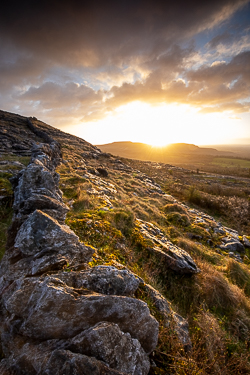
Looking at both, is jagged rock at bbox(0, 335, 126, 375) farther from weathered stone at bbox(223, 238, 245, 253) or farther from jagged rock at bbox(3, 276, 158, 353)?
weathered stone at bbox(223, 238, 245, 253)

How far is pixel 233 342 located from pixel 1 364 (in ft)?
18.0

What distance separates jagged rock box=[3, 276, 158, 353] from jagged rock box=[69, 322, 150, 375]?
0.24 meters

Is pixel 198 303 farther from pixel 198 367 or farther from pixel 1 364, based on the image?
pixel 1 364

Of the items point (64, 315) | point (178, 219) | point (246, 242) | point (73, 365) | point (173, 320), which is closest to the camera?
point (73, 365)

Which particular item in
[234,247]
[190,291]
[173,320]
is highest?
[173,320]

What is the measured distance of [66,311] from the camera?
274cm

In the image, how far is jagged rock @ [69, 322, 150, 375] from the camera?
239 centimetres

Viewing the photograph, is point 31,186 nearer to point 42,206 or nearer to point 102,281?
point 42,206

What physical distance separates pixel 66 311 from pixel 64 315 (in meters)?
0.06

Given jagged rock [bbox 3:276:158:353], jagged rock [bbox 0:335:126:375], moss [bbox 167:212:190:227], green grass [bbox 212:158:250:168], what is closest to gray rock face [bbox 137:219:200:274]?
jagged rock [bbox 3:276:158:353]

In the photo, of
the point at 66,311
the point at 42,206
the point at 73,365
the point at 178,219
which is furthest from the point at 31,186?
the point at 178,219

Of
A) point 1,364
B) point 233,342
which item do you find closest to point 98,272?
point 1,364

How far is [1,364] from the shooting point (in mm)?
2475

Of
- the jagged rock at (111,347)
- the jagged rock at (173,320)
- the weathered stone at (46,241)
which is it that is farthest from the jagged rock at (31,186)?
the jagged rock at (173,320)
